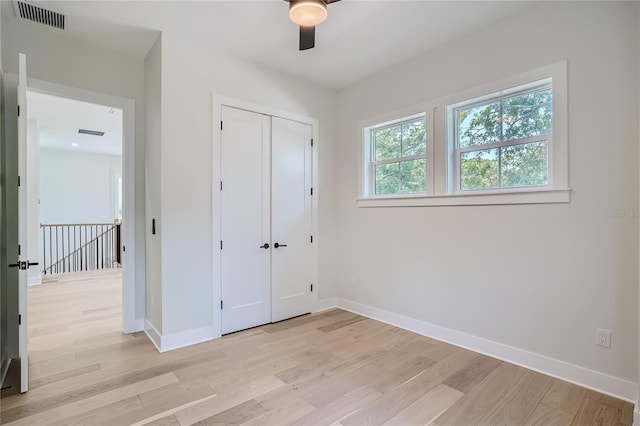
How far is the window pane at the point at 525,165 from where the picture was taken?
2564 mm

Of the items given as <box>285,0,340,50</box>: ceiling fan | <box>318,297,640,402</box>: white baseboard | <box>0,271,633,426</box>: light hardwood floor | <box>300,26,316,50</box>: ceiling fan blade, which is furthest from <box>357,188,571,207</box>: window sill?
<box>285,0,340,50</box>: ceiling fan

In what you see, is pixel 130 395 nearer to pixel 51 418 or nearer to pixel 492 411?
pixel 51 418

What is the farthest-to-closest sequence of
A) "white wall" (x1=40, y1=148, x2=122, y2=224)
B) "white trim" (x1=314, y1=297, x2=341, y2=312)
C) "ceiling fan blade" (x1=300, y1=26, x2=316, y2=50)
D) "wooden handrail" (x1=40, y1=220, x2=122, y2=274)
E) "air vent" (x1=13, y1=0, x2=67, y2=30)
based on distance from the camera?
"white wall" (x1=40, y1=148, x2=122, y2=224) < "wooden handrail" (x1=40, y1=220, x2=122, y2=274) < "white trim" (x1=314, y1=297, x2=341, y2=312) < "air vent" (x1=13, y1=0, x2=67, y2=30) < "ceiling fan blade" (x1=300, y1=26, x2=316, y2=50)

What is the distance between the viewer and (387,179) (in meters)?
3.79

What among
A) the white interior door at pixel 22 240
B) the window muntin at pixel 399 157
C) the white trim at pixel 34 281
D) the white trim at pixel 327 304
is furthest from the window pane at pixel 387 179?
the white trim at pixel 34 281

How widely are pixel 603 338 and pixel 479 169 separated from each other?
1556 mm

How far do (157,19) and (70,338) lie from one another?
3.11 m

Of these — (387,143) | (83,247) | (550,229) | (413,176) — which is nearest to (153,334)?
(413,176)

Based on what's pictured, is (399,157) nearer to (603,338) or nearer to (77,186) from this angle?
(603,338)

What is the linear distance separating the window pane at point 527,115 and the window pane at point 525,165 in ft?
0.34

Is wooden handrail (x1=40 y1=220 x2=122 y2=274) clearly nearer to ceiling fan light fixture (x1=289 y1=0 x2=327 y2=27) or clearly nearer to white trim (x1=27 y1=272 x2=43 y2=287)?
white trim (x1=27 y1=272 x2=43 y2=287)

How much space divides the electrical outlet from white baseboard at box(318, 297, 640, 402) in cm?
21

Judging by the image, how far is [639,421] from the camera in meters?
1.79

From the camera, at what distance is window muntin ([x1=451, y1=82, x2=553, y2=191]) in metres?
2.57
